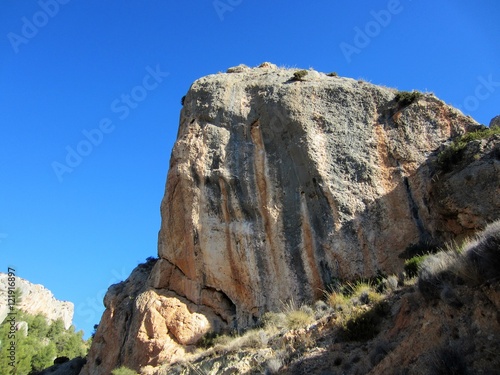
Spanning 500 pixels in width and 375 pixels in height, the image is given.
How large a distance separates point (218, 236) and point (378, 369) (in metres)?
9.95

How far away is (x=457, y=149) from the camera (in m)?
15.2

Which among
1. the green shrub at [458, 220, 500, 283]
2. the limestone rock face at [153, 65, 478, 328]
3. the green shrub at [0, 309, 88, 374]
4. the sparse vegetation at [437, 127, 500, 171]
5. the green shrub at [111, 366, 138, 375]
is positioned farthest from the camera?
the green shrub at [0, 309, 88, 374]

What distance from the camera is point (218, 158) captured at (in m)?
18.5

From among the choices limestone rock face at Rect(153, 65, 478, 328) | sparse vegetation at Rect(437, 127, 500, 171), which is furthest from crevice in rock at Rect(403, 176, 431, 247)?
sparse vegetation at Rect(437, 127, 500, 171)

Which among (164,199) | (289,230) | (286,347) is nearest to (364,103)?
(289,230)

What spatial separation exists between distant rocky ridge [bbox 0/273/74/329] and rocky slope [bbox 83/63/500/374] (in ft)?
159

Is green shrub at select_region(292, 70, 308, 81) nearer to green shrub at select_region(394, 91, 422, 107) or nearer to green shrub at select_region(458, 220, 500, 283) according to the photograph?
green shrub at select_region(394, 91, 422, 107)

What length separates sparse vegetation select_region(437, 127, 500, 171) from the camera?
49.7ft

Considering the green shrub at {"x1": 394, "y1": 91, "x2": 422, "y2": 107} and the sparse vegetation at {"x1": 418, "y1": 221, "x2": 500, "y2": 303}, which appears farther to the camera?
the green shrub at {"x1": 394, "y1": 91, "x2": 422, "y2": 107}

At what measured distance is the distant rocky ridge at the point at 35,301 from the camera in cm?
6066

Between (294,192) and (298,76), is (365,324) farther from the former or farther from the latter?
(298,76)

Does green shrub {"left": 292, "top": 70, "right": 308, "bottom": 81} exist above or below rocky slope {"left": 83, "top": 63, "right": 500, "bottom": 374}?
above

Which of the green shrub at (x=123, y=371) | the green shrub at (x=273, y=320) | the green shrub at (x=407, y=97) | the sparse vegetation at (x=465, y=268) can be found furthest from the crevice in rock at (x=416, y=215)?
the green shrub at (x=123, y=371)

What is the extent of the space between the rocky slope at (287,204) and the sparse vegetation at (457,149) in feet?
1.28
